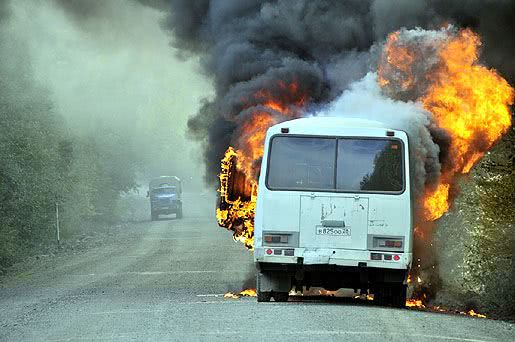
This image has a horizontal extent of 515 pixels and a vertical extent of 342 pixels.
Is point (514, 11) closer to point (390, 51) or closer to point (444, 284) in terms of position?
point (390, 51)

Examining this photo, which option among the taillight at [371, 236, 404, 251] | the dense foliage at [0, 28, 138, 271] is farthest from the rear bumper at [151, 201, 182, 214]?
the taillight at [371, 236, 404, 251]

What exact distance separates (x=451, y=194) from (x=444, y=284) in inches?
108

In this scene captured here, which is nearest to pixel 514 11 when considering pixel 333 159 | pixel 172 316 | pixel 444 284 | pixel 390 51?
pixel 390 51

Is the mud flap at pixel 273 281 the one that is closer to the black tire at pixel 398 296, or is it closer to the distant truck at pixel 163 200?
the black tire at pixel 398 296

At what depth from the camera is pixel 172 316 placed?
15.3 metres

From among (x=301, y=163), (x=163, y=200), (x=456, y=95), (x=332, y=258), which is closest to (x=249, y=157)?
(x=301, y=163)

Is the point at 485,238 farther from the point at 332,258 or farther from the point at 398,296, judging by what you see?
the point at 332,258

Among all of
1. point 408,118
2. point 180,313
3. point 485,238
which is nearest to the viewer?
point 180,313

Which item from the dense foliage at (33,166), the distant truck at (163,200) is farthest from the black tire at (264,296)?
the distant truck at (163,200)

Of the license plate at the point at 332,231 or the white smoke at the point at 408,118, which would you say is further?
the white smoke at the point at 408,118

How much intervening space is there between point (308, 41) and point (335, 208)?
7.69m

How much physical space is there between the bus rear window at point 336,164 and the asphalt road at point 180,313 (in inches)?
75.7

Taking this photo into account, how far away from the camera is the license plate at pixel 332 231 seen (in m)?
16.2

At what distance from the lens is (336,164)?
16.7 m
